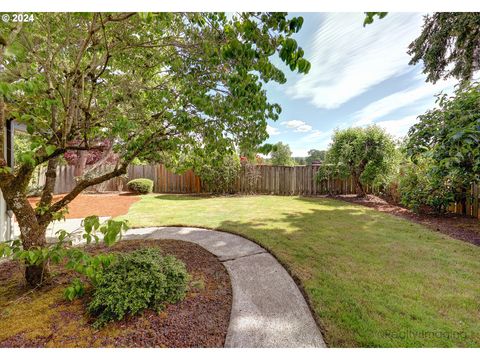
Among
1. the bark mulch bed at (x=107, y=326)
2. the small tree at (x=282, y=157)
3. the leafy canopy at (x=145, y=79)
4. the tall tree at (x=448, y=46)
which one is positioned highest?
the tall tree at (x=448, y=46)

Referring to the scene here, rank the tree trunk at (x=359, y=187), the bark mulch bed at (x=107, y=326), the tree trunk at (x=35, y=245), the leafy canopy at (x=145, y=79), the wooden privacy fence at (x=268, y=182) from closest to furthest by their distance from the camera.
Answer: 1. the leafy canopy at (x=145, y=79)
2. the bark mulch bed at (x=107, y=326)
3. the tree trunk at (x=35, y=245)
4. the tree trunk at (x=359, y=187)
5. the wooden privacy fence at (x=268, y=182)

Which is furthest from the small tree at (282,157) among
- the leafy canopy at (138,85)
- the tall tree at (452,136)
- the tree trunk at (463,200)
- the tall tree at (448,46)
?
the leafy canopy at (138,85)

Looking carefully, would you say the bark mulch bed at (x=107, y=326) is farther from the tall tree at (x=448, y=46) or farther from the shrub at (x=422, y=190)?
the tall tree at (x=448, y=46)

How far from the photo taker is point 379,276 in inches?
103

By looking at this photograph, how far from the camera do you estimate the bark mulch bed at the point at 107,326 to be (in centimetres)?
163

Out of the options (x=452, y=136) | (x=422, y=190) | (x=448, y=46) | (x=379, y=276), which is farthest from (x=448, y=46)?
(x=379, y=276)

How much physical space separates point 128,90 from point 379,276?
3.98 m

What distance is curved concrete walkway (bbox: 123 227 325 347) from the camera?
166 cm

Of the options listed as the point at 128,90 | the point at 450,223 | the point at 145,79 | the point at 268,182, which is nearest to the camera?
the point at 128,90

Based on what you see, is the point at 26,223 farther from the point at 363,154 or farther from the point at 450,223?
the point at 363,154

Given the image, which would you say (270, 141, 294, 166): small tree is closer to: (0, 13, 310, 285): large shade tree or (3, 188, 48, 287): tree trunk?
(0, 13, 310, 285): large shade tree

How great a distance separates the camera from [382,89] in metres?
5.78

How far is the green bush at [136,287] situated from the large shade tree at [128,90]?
2.87 ft
